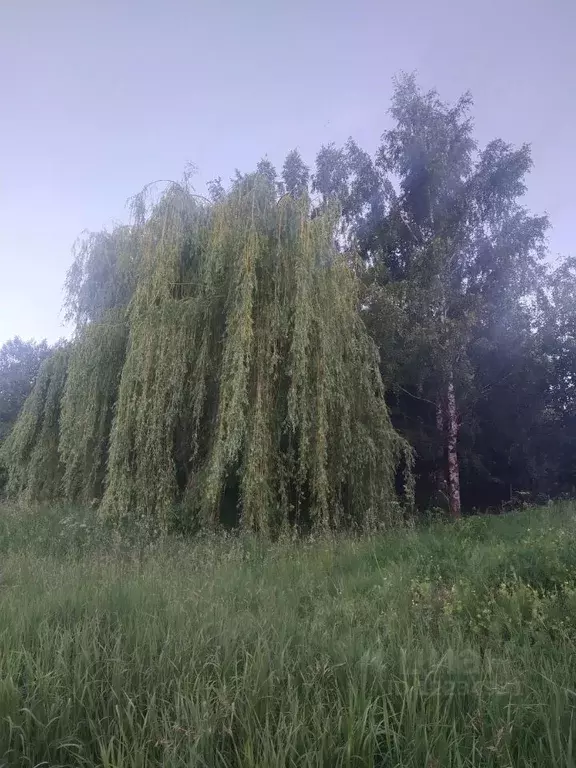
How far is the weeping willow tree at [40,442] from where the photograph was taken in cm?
1067

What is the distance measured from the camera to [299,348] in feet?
25.4

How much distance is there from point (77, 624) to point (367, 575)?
9.78 feet

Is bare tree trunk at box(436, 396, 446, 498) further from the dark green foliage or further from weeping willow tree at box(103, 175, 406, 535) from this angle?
the dark green foliage

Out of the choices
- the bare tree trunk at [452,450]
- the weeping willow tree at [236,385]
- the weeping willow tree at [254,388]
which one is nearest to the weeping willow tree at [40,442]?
the weeping willow tree at [236,385]

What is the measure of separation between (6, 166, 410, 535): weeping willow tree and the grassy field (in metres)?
2.91

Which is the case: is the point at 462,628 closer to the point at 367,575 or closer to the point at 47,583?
the point at 367,575

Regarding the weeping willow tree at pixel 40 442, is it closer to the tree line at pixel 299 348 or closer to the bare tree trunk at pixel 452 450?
the tree line at pixel 299 348

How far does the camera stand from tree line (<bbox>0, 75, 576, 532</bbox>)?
7828 millimetres

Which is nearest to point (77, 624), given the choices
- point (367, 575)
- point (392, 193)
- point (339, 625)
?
point (339, 625)

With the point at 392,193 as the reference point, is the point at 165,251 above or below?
below

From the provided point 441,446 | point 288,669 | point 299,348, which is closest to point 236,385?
point 299,348

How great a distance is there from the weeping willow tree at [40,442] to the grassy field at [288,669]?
6.30m

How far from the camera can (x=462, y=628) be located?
11.6 feet

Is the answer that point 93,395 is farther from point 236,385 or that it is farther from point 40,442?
point 236,385
